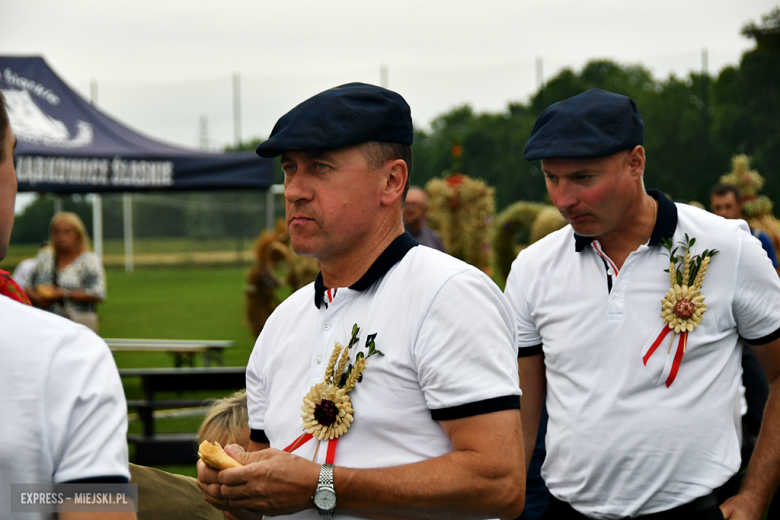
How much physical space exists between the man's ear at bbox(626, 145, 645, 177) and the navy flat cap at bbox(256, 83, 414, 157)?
916mm

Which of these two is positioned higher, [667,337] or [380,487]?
[667,337]

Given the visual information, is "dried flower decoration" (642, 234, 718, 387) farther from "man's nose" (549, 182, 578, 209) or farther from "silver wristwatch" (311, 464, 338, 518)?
"silver wristwatch" (311, 464, 338, 518)

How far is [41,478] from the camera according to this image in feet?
3.57

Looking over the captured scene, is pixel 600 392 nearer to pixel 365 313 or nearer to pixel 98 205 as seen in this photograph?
pixel 365 313

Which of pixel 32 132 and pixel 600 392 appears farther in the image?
pixel 32 132

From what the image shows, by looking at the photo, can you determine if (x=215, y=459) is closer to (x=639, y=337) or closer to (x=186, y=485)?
(x=186, y=485)

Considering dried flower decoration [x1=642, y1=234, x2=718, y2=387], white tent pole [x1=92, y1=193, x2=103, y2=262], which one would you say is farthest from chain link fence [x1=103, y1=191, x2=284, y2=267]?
dried flower decoration [x1=642, y1=234, x2=718, y2=387]

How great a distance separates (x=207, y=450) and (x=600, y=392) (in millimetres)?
1205

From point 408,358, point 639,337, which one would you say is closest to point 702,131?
point 639,337

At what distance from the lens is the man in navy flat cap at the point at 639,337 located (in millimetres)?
2158

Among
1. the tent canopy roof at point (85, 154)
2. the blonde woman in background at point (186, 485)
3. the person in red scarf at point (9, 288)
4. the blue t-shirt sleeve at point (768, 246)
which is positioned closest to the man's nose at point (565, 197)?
the blonde woman in background at point (186, 485)

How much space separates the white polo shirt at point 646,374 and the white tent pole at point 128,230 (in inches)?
1123

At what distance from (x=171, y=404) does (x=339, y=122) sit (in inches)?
216

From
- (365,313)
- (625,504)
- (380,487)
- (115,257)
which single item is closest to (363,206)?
(365,313)
